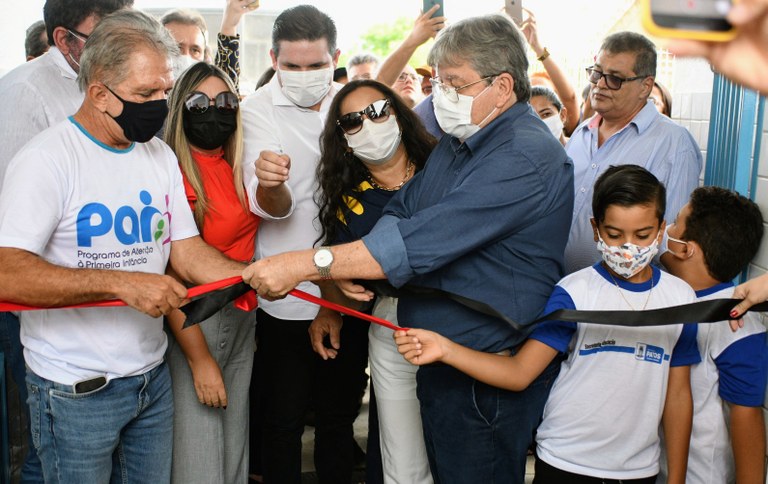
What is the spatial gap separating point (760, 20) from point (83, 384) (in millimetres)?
2075

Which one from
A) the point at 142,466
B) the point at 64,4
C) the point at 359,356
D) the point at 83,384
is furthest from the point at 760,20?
the point at 64,4

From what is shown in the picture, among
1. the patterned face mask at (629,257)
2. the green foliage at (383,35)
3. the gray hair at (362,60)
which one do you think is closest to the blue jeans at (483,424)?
the patterned face mask at (629,257)

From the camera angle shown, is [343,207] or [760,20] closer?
[760,20]

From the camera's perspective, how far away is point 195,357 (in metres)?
2.88

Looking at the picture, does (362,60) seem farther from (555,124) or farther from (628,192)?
(628,192)

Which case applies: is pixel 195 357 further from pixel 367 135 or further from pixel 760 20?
pixel 760 20

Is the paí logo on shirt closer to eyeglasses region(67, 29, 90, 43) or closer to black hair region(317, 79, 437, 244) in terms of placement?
black hair region(317, 79, 437, 244)

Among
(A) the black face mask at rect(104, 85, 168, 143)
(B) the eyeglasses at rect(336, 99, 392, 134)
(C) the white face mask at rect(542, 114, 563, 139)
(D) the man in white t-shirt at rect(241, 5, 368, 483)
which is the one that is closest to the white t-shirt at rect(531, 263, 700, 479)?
(B) the eyeglasses at rect(336, 99, 392, 134)

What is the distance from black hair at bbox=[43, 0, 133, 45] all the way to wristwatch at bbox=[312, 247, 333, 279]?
5.31 feet

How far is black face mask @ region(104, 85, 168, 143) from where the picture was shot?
7.75 ft

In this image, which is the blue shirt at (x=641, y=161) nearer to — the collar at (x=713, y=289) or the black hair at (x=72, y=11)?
the collar at (x=713, y=289)

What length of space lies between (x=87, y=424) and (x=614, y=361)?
1.69 metres

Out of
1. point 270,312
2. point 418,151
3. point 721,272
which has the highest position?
point 418,151

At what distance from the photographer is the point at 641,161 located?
3.47 m
